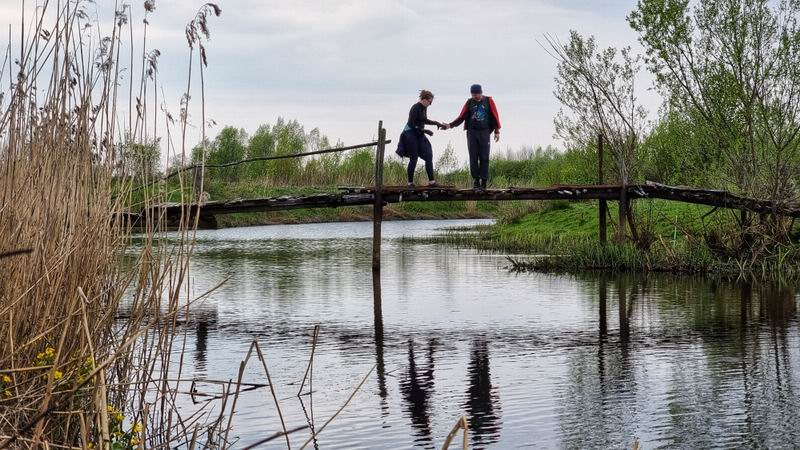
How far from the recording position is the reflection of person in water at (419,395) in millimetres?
7402

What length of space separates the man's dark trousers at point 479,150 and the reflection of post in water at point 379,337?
7.98ft

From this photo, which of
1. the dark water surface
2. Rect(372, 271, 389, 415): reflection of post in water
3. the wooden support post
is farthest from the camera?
the wooden support post

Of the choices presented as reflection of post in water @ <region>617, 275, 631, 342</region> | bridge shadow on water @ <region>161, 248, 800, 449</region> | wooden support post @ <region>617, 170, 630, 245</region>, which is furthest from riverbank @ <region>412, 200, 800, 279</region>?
bridge shadow on water @ <region>161, 248, 800, 449</region>

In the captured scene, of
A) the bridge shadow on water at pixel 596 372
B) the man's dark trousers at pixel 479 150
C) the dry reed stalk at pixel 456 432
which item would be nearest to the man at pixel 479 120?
the man's dark trousers at pixel 479 150

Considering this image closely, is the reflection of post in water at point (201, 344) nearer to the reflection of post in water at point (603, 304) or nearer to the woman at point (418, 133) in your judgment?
the reflection of post in water at point (603, 304)

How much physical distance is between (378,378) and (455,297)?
6.18 metres

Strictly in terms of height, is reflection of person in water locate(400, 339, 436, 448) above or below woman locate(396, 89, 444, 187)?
below

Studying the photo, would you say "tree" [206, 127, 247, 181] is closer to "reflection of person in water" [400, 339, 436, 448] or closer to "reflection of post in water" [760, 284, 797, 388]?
"reflection of post in water" [760, 284, 797, 388]

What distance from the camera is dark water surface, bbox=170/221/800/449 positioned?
7.37 metres

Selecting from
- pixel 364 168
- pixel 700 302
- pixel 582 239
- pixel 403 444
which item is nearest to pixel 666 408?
pixel 403 444

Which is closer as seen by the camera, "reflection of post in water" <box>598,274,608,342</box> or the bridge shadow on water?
the bridge shadow on water

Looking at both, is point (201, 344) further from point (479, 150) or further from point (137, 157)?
point (479, 150)

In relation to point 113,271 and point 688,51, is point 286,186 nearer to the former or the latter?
point 688,51

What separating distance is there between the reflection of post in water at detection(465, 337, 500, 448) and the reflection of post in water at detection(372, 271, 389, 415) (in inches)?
26.1
